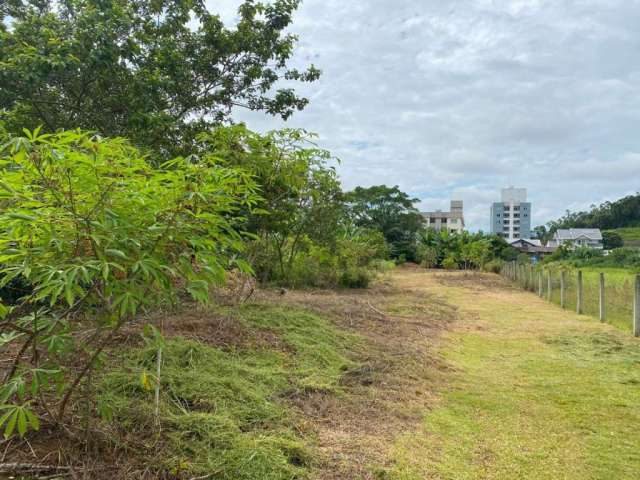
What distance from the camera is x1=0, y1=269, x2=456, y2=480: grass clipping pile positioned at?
2.53 m

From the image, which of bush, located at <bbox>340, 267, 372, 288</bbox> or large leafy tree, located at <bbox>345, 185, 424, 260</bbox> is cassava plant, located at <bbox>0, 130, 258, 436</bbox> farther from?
large leafy tree, located at <bbox>345, 185, 424, 260</bbox>

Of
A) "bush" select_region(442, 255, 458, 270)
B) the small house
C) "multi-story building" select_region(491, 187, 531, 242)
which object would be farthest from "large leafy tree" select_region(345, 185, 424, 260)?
"multi-story building" select_region(491, 187, 531, 242)

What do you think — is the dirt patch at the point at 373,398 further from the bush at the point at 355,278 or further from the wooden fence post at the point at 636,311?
the bush at the point at 355,278

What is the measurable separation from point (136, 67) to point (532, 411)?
250 inches

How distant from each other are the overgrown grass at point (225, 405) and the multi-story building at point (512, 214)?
348 ft

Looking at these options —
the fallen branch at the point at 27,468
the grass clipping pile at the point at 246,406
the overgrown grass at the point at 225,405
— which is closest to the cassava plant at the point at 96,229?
the fallen branch at the point at 27,468

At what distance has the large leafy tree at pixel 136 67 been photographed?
527 cm

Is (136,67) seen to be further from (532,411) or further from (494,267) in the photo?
(494,267)

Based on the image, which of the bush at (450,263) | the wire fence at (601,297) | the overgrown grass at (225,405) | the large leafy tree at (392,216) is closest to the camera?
the overgrown grass at (225,405)

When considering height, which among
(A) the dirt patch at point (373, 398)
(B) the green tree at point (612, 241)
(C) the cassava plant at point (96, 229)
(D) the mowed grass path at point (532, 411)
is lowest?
(D) the mowed grass path at point (532, 411)

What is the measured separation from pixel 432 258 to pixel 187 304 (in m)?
26.6

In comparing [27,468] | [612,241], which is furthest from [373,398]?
[612,241]

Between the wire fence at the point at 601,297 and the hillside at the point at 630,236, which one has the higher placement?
the hillside at the point at 630,236

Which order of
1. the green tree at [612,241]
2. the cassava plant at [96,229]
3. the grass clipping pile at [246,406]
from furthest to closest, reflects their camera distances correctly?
the green tree at [612,241] → the grass clipping pile at [246,406] → the cassava plant at [96,229]
